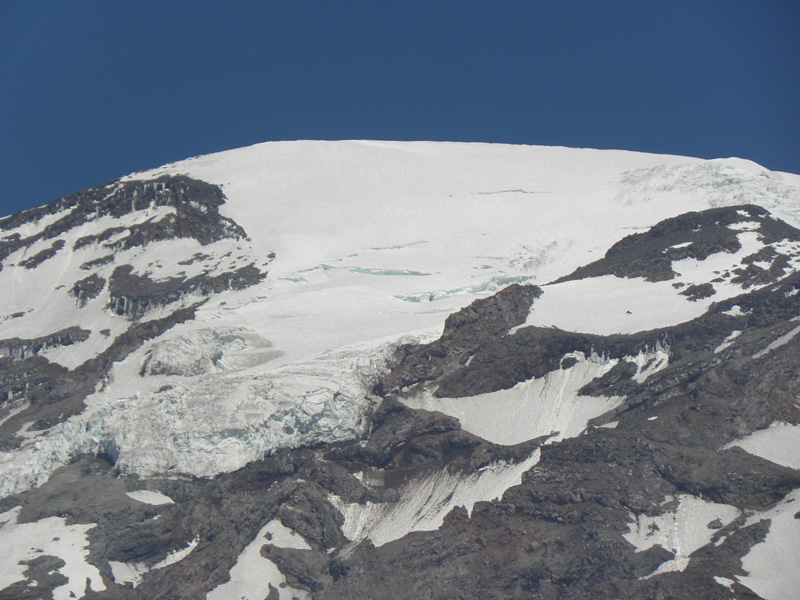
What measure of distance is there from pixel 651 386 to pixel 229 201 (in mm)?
64791

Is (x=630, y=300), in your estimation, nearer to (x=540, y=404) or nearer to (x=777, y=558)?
(x=540, y=404)

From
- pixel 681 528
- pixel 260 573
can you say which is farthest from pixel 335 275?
pixel 681 528

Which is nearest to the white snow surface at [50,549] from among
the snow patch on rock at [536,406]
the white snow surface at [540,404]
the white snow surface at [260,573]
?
the white snow surface at [260,573]

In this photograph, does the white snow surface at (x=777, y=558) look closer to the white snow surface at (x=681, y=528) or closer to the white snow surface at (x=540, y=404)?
the white snow surface at (x=681, y=528)

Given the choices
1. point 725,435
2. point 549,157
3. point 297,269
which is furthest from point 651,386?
point 549,157

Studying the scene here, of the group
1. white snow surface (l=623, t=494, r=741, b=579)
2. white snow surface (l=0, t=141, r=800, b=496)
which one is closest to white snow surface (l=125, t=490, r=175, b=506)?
white snow surface (l=0, t=141, r=800, b=496)

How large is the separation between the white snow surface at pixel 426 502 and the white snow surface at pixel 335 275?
15.1 ft

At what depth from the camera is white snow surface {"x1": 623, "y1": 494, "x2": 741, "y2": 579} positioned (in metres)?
43.5

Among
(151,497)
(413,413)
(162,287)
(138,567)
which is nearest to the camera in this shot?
(138,567)

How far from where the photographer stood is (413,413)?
196ft

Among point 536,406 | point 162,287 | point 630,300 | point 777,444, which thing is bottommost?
point 777,444

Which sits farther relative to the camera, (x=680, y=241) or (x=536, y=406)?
(x=680, y=241)

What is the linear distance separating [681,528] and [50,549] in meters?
33.5

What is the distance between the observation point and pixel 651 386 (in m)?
56.4
